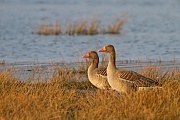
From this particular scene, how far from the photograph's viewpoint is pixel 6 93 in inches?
372

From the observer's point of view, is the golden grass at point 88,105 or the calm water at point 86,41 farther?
the calm water at point 86,41

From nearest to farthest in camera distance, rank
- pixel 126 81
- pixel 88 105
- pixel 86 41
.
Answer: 1. pixel 88 105
2. pixel 126 81
3. pixel 86 41

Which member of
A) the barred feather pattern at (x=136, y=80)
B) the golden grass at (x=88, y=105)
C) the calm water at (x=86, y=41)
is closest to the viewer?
the golden grass at (x=88, y=105)

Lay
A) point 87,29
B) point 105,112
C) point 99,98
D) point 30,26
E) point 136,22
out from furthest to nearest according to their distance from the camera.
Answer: point 136,22, point 30,26, point 87,29, point 99,98, point 105,112

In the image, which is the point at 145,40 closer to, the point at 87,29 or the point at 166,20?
the point at 87,29

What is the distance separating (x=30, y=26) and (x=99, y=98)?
71.5 ft

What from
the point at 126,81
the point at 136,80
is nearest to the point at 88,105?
the point at 126,81

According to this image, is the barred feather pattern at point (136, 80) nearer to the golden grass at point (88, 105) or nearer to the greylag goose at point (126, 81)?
the greylag goose at point (126, 81)

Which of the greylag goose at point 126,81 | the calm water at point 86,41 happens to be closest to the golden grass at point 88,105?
the greylag goose at point 126,81

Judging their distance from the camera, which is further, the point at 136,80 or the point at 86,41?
the point at 86,41

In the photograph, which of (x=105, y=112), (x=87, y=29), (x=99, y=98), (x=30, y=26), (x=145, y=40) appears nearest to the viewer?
(x=105, y=112)

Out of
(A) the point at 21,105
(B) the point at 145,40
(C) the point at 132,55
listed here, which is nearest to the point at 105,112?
(A) the point at 21,105

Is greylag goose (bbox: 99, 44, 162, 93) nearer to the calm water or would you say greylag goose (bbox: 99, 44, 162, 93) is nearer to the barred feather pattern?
the barred feather pattern

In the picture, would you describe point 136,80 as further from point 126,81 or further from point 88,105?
point 88,105
